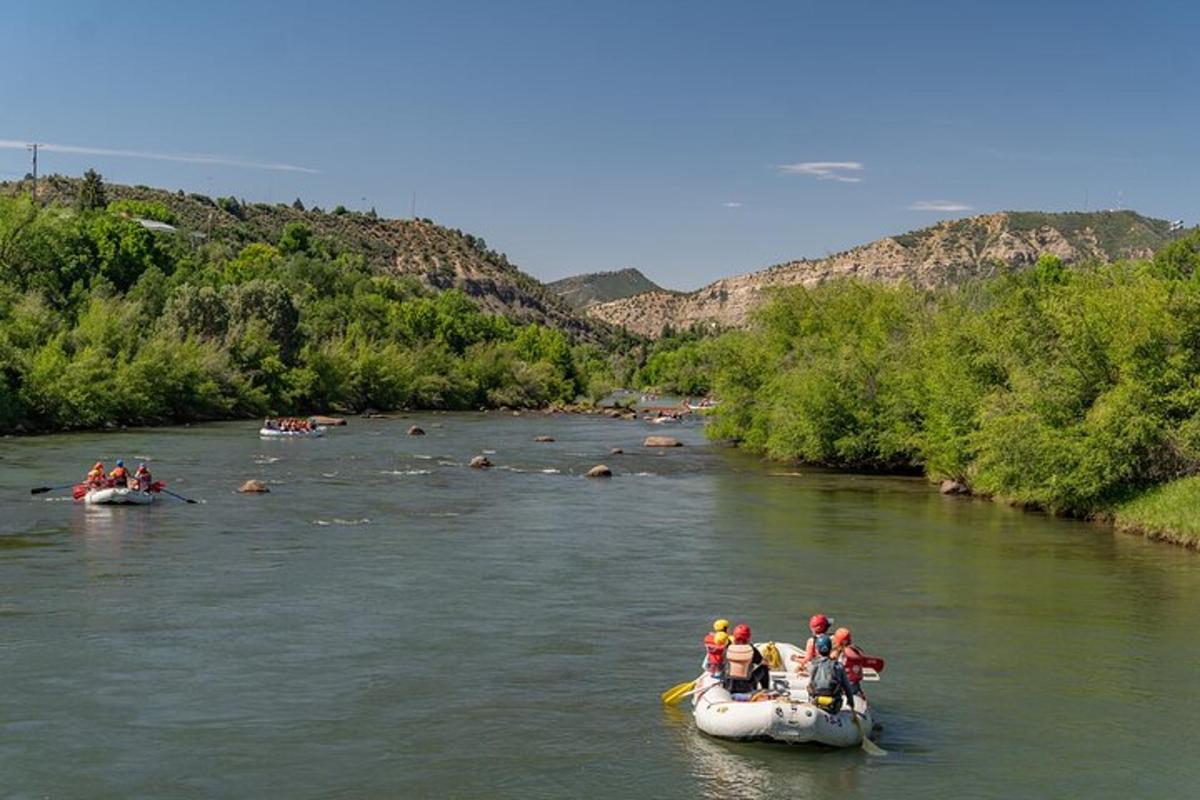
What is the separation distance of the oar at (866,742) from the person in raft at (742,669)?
5.63ft

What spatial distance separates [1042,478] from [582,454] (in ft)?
117

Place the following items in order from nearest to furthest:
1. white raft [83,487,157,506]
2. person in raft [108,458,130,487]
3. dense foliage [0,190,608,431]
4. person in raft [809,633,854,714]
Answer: person in raft [809,633,854,714] → white raft [83,487,157,506] → person in raft [108,458,130,487] → dense foliage [0,190,608,431]

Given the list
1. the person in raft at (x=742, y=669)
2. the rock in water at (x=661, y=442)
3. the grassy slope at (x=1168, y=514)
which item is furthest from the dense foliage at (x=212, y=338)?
the person in raft at (x=742, y=669)

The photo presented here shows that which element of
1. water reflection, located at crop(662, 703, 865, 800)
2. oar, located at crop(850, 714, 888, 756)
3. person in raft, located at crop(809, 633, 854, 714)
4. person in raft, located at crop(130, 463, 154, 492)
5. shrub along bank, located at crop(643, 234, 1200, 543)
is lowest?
water reflection, located at crop(662, 703, 865, 800)

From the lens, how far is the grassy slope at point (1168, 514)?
4438cm

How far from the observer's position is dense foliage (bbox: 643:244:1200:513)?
159ft

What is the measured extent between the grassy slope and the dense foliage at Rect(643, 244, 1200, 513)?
118cm

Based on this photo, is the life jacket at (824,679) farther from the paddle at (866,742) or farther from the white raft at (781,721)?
the paddle at (866,742)

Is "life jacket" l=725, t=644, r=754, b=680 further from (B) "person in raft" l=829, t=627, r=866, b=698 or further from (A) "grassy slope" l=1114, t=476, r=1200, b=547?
(A) "grassy slope" l=1114, t=476, r=1200, b=547

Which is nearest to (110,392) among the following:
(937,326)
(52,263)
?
(52,263)

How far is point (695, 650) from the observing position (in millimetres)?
29078

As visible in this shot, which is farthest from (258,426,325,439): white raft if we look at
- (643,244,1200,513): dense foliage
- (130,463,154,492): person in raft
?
(130,463,154,492): person in raft

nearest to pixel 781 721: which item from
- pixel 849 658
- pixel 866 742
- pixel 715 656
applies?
pixel 866 742

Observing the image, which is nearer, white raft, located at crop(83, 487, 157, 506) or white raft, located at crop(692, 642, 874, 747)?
white raft, located at crop(692, 642, 874, 747)
